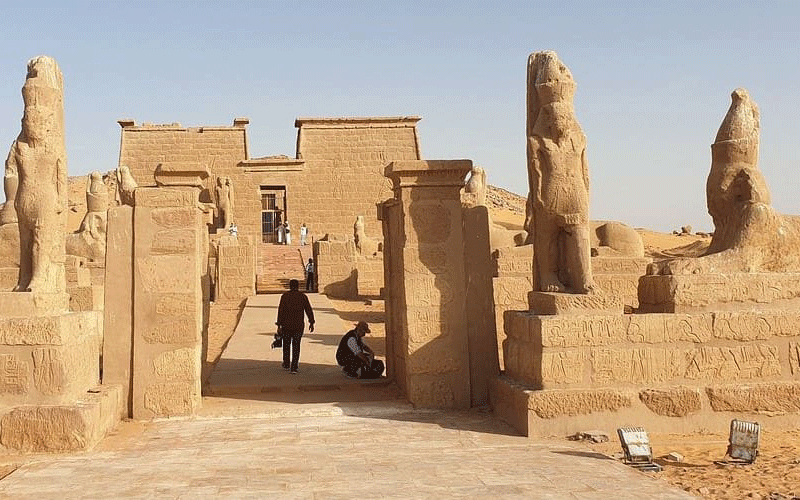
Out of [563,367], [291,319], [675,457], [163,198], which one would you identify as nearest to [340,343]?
[291,319]

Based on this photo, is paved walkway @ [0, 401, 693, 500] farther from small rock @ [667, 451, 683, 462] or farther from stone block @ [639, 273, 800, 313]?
stone block @ [639, 273, 800, 313]

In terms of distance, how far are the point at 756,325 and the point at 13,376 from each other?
6.16 meters

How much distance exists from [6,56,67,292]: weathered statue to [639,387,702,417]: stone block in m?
5.16

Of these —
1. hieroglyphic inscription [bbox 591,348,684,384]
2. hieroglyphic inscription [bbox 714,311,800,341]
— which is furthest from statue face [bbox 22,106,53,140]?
hieroglyphic inscription [bbox 714,311,800,341]

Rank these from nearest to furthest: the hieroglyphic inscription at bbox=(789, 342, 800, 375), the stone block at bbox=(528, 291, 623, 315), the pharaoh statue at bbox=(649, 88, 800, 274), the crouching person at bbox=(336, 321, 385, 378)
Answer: the stone block at bbox=(528, 291, 623, 315) < the hieroglyphic inscription at bbox=(789, 342, 800, 375) < the pharaoh statue at bbox=(649, 88, 800, 274) < the crouching person at bbox=(336, 321, 385, 378)

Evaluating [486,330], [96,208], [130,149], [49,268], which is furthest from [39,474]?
[130,149]

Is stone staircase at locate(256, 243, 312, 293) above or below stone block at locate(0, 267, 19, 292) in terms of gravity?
above

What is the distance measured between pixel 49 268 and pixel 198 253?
4.51 feet

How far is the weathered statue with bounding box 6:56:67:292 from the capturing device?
7059mm

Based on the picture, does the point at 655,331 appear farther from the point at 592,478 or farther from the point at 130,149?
the point at 130,149

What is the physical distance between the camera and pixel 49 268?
7.09 meters

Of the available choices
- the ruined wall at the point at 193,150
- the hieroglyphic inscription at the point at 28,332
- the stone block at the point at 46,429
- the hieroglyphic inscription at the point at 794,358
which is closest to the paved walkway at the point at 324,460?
the stone block at the point at 46,429

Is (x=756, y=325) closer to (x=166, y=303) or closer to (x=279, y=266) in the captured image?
(x=166, y=303)

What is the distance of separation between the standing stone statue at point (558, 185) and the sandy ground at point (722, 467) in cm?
150
